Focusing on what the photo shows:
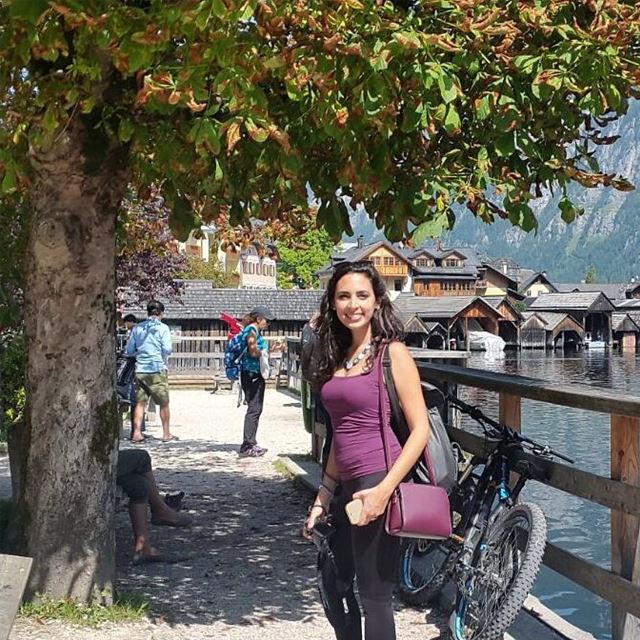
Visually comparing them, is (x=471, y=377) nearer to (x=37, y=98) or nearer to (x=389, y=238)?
(x=389, y=238)

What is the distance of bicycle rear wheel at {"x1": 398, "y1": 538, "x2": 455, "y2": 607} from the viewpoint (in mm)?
5906

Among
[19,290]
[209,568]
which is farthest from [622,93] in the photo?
[19,290]

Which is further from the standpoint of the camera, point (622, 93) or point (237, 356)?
point (237, 356)

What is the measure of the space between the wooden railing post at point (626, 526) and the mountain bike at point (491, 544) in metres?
0.40

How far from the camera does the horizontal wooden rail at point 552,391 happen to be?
15.0 feet

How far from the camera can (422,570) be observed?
6.39 m

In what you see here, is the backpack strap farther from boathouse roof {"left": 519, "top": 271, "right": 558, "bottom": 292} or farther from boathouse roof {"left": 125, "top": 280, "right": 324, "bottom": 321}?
boathouse roof {"left": 519, "top": 271, "right": 558, "bottom": 292}

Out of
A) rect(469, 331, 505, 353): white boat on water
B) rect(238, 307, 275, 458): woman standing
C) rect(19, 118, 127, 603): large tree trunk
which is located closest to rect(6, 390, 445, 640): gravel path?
rect(238, 307, 275, 458): woman standing

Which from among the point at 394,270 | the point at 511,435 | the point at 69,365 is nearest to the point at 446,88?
the point at 511,435

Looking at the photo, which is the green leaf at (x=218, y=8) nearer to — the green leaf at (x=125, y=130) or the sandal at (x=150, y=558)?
the green leaf at (x=125, y=130)

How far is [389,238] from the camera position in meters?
5.91

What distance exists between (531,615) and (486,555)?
99cm

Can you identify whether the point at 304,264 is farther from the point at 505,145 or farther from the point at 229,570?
the point at 505,145

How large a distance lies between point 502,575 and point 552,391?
37.5 inches
